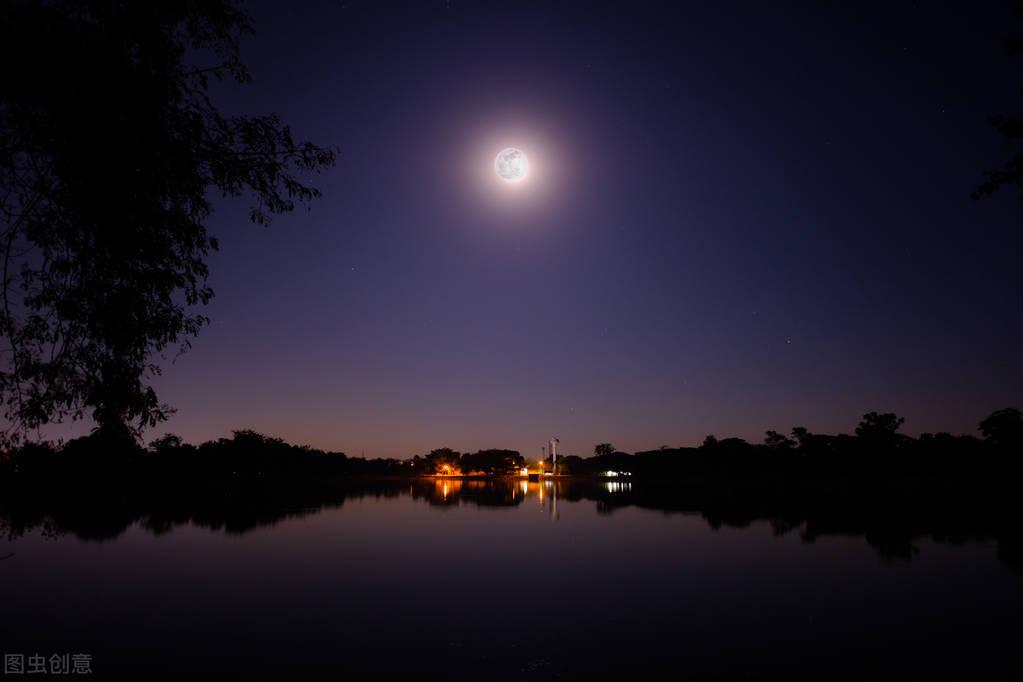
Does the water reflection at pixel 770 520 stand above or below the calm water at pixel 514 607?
below

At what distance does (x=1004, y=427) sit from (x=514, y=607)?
386ft

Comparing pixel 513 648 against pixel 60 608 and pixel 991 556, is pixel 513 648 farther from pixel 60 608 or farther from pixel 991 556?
pixel 991 556

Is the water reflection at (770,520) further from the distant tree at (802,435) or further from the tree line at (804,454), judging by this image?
the distant tree at (802,435)

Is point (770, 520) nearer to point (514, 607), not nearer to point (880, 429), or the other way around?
point (514, 607)

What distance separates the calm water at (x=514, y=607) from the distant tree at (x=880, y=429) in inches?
Result: 3931

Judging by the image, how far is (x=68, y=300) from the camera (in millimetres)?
8125

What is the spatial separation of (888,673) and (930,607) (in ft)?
23.2

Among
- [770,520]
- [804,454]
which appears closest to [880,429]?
[804,454]

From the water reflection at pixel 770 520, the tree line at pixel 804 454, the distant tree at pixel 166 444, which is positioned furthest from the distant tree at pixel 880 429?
the distant tree at pixel 166 444

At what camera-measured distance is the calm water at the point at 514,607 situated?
11070 millimetres

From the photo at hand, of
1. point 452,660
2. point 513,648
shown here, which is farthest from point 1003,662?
point 452,660

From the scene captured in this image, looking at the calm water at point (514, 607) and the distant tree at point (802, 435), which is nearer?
the calm water at point (514, 607)

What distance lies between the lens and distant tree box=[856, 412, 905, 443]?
369ft

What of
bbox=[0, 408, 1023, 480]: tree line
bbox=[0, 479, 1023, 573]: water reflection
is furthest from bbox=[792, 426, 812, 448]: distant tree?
bbox=[0, 479, 1023, 573]: water reflection
